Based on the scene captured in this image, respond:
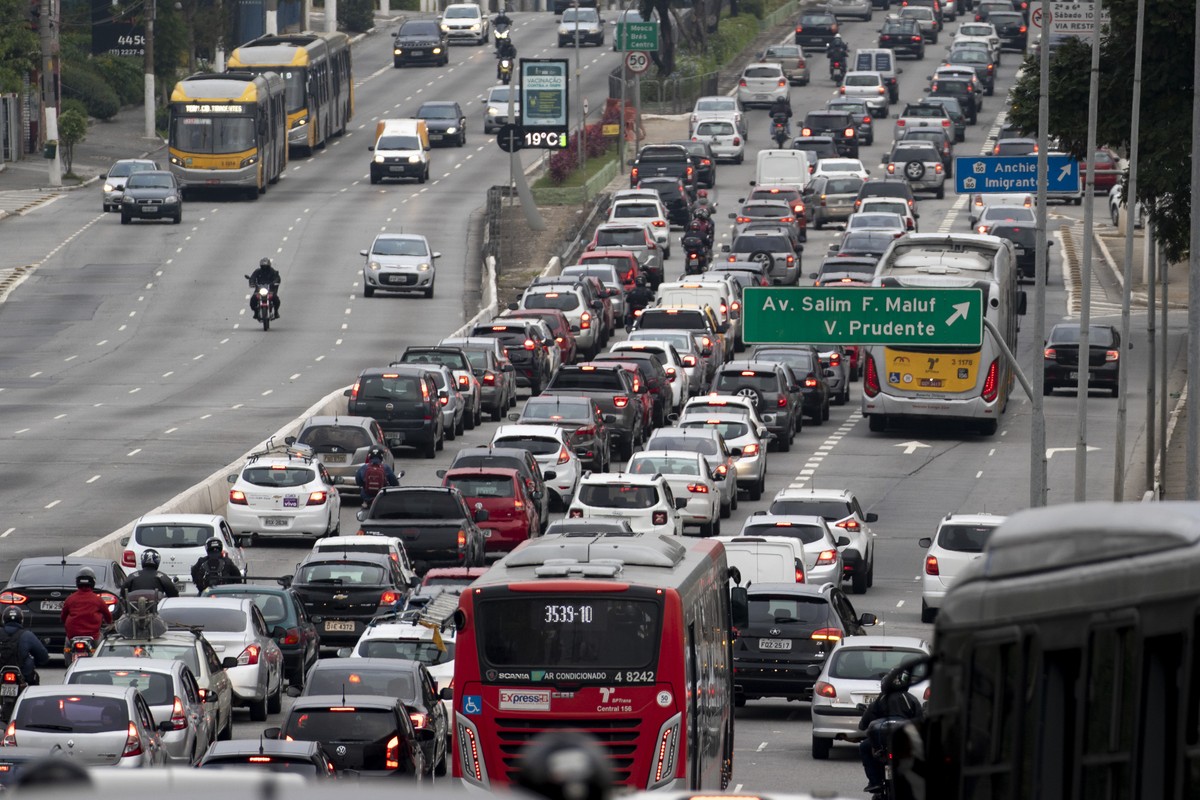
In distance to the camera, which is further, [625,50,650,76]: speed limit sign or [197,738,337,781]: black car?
[625,50,650,76]: speed limit sign

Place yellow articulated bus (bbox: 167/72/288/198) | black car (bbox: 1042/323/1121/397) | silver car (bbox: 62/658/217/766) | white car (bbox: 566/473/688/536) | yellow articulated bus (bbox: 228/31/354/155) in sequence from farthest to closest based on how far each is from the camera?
yellow articulated bus (bbox: 228/31/354/155)
yellow articulated bus (bbox: 167/72/288/198)
black car (bbox: 1042/323/1121/397)
white car (bbox: 566/473/688/536)
silver car (bbox: 62/658/217/766)

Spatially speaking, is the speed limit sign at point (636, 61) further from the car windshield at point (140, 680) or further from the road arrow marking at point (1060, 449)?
the car windshield at point (140, 680)

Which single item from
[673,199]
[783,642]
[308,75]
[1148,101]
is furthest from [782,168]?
[783,642]

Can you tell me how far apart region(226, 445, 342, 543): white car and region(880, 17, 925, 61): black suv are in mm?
82881

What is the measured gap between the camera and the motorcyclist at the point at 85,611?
2659 cm

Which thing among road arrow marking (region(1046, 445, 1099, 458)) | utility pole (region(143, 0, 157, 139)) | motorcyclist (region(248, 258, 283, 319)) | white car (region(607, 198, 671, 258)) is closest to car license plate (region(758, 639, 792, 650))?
road arrow marking (region(1046, 445, 1099, 458))

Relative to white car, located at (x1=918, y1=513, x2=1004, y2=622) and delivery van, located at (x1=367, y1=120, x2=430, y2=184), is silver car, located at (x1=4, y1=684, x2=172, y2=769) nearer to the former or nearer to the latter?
white car, located at (x1=918, y1=513, x2=1004, y2=622)

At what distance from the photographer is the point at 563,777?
4.95 metres

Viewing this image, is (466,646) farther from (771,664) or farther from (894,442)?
(894,442)

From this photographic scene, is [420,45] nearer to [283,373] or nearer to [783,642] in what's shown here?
[283,373]

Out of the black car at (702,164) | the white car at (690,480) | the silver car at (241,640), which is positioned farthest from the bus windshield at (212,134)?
the silver car at (241,640)

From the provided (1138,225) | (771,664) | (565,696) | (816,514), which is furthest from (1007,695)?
(1138,225)

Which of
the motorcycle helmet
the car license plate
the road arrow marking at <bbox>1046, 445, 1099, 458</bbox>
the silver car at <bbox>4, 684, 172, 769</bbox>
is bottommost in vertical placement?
the road arrow marking at <bbox>1046, 445, 1099, 458</bbox>

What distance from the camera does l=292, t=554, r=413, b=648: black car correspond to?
30203 mm
